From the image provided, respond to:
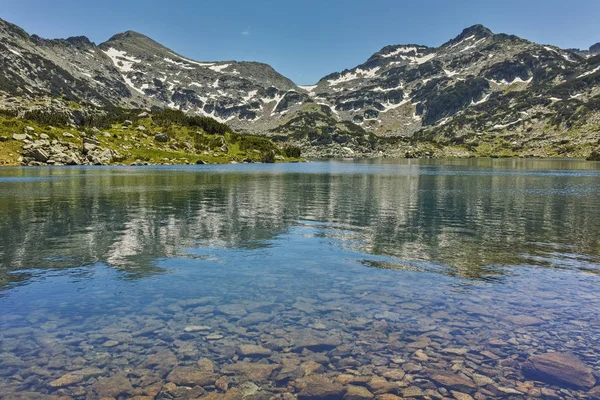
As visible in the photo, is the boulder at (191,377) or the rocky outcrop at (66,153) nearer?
the boulder at (191,377)

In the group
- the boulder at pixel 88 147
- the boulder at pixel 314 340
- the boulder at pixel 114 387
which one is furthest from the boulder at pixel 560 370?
the boulder at pixel 88 147

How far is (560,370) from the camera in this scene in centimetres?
1341

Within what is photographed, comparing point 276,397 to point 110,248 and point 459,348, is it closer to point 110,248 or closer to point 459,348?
point 459,348

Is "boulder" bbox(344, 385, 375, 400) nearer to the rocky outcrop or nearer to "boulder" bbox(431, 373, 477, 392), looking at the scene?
"boulder" bbox(431, 373, 477, 392)

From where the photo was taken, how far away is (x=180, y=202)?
200 ft

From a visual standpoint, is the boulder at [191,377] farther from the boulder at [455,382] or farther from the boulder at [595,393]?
the boulder at [595,393]

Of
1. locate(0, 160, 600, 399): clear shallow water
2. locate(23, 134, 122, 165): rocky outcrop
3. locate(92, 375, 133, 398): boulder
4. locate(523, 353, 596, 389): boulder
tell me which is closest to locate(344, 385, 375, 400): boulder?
locate(0, 160, 600, 399): clear shallow water

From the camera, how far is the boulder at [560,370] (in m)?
12.7

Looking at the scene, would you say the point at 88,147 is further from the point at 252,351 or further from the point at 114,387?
the point at 114,387

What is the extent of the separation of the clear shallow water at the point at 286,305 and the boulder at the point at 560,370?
407mm

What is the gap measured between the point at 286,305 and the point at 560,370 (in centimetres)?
1122

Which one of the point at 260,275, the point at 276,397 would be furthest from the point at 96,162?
the point at 276,397

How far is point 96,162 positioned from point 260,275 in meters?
182

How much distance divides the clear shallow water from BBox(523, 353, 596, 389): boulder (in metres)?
0.41
